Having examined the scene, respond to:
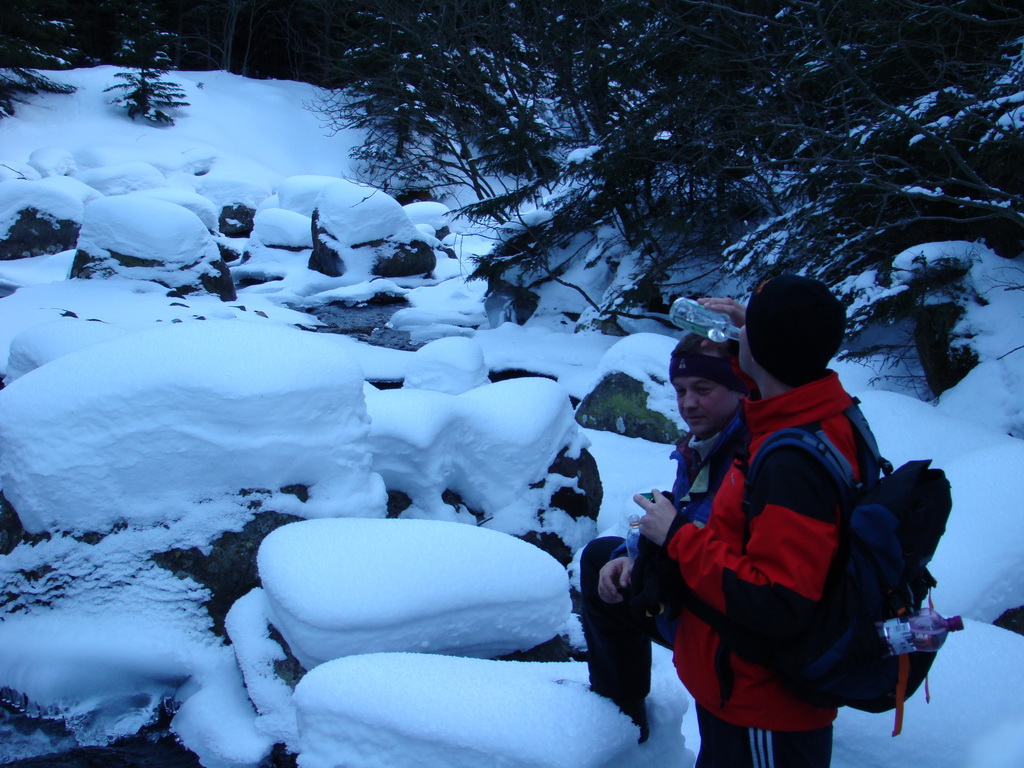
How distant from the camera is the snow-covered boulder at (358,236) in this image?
42.3 ft

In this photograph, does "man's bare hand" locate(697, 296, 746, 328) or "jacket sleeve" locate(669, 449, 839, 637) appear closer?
"jacket sleeve" locate(669, 449, 839, 637)

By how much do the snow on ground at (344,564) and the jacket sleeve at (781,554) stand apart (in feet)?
2.19

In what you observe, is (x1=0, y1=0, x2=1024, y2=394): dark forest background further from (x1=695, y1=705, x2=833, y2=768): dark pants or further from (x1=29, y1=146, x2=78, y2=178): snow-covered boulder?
(x1=29, y1=146, x2=78, y2=178): snow-covered boulder

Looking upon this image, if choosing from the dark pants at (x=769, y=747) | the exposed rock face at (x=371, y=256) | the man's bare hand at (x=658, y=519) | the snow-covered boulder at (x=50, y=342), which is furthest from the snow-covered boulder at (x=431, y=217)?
the dark pants at (x=769, y=747)

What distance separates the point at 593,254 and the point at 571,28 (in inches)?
110

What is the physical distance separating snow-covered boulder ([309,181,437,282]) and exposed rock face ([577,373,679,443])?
7.71 m

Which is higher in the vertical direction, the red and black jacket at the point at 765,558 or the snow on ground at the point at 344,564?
the red and black jacket at the point at 765,558

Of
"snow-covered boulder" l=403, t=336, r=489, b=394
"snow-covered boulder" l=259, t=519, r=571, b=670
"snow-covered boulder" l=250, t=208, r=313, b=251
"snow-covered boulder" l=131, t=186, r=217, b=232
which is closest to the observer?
"snow-covered boulder" l=259, t=519, r=571, b=670

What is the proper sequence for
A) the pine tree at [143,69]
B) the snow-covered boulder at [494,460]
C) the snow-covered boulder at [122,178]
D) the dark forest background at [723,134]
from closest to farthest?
the snow-covered boulder at [494,460]
the dark forest background at [723,134]
the snow-covered boulder at [122,178]
the pine tree at [143,69]

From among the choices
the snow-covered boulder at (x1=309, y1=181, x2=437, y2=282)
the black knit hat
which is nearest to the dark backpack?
the black knit hat

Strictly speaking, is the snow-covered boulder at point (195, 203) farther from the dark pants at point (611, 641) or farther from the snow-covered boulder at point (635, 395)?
the dark pants at point (611, 641)

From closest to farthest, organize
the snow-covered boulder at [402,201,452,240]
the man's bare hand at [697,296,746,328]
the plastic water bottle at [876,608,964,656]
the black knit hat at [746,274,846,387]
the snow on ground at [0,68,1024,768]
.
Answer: the plastic water bottle at [876,608,964,656], the black knit hat at [746,274,846,387], the man's bare hand at [697,296,746,328], the snow on ground at [0,68,1024,768], the snow-covered boulder at [402,201,452,240]

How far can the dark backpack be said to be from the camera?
1.12m

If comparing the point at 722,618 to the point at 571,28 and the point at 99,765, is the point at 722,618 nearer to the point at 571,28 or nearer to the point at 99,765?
the point at 99,765
